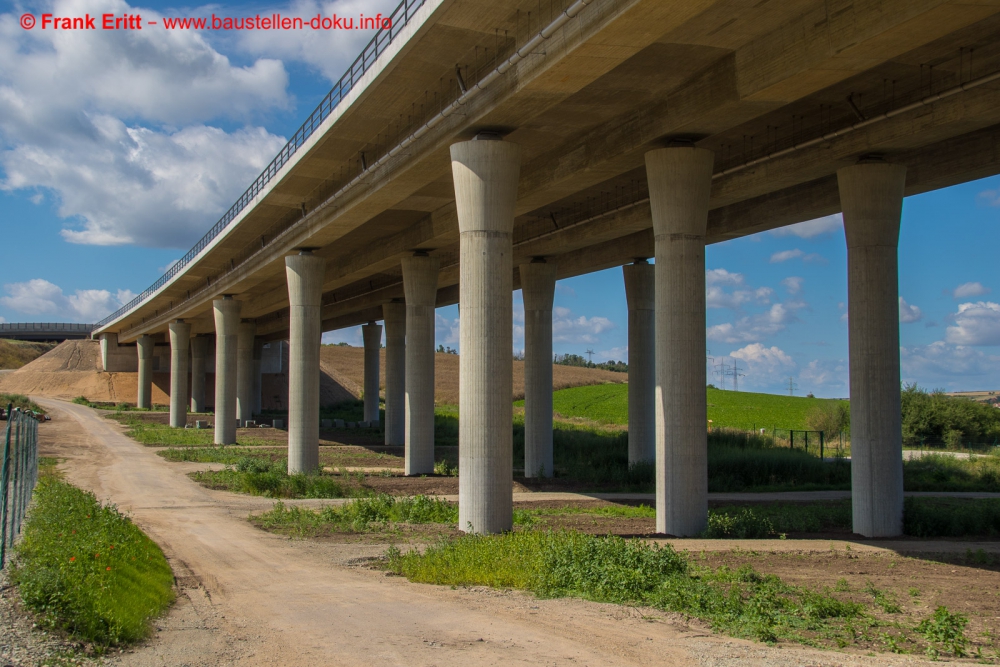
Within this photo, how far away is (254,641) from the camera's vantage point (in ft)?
32.4

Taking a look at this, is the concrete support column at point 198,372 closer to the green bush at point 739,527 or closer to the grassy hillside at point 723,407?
the grassy hillside at point 723,407

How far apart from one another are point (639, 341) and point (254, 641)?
27292 millimetres

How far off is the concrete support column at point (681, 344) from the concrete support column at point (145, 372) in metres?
78.9

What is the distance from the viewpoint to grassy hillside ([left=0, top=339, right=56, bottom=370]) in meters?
145

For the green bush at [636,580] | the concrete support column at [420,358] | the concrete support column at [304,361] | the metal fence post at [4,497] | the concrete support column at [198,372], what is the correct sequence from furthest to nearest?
the concrete support column at [198,372] < the concrete support column at [304,361] < the concrete support column at [420,358] < the green bush at [636,580] < the metal fence post at [4,497]

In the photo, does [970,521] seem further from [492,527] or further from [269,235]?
[269,235]

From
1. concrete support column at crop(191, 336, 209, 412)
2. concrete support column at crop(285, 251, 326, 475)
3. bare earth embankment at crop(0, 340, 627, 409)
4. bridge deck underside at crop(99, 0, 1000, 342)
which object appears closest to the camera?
bridge deck underside at crop(99, 0, 1000, 342)

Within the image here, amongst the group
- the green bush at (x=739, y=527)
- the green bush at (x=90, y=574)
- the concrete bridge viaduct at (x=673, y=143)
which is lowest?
the green bush at (x=739, y=527)

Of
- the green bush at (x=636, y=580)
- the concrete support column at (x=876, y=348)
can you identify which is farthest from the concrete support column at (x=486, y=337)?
the concrete support column at (x=876, y=348)

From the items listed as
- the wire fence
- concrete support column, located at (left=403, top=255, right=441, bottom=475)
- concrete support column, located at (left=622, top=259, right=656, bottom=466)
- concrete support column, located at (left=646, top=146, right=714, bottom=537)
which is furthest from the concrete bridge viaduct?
the wire fence

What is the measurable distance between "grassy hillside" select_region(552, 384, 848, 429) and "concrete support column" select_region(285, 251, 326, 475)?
140ft

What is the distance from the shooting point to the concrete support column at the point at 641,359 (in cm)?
3488

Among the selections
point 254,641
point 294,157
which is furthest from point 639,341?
point 254,641

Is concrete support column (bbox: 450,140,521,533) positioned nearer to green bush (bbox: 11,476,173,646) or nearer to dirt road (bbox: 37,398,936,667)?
dirt road (bbox: 37,398,936,667)
